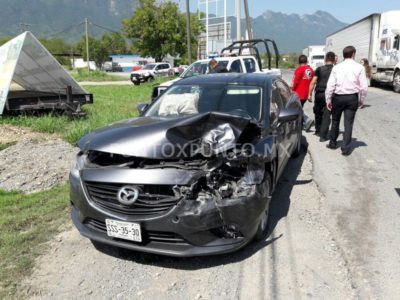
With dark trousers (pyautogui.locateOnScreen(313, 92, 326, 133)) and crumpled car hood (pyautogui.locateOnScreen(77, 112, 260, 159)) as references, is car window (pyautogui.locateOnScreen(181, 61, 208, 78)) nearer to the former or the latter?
dark trousers (pyautogui.locateOnScreen(313, 92, 326, 133))

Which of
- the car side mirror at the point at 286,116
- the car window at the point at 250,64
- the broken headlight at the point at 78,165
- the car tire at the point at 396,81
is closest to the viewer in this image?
the broken headlight at the point at 78,165

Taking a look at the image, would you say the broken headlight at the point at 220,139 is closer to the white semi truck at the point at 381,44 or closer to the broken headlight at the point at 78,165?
the broken headlight at the point at 78,165

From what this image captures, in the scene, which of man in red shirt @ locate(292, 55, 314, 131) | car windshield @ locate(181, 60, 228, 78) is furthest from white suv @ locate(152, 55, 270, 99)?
man in red shirt @ locate(292, 55, 314, 131)

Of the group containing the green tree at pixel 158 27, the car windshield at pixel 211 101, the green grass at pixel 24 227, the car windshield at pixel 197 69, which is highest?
the green tree at pixel 158 27

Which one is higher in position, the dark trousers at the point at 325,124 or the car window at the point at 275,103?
the car window at the point at 275,103

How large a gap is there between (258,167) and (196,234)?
890 millimetres

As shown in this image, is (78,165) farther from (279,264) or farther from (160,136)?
(279,264)

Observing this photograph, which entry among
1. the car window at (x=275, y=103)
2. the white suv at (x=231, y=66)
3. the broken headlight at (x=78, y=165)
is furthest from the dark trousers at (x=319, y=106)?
the broken headlight at (x=78, y=165)

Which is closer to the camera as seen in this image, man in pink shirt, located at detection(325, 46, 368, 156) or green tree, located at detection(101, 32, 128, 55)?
man in pink shirt, located at detection(325, 46, 368, 156)

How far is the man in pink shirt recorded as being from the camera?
6.93 meters

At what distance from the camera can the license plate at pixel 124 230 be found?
11.0 ft

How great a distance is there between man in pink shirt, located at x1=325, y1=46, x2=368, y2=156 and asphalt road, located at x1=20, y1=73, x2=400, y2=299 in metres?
2.14

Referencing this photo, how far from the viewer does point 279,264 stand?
Result: 364cm

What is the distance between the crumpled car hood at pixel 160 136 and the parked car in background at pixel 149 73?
2781cm
